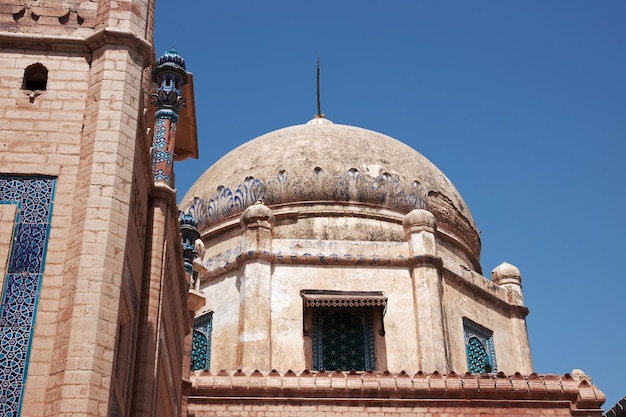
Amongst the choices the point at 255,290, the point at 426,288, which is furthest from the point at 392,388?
the point at 255,290

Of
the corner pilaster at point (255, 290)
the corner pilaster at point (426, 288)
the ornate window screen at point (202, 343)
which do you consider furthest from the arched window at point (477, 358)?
the ornate window screen at point (202, 343)

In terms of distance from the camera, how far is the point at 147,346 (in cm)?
832

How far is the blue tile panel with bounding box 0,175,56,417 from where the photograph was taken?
21.4ft

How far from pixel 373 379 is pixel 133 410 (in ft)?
18.3

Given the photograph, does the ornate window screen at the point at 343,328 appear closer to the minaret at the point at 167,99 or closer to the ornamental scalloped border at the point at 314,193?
the ornamental scalloped border at the point at 314,193

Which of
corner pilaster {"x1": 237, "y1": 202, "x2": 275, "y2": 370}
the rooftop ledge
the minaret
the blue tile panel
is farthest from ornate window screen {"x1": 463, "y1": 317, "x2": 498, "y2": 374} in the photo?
the blue tile panel

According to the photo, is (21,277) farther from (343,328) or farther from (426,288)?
(426,288)

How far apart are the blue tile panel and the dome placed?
32.7 feet

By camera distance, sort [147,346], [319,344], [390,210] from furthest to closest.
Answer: [390,210]
[319,344]
[147,346]

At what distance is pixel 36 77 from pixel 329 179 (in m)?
9.68

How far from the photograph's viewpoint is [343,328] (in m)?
15.6

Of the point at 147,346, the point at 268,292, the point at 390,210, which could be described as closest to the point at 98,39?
the point at 147,346

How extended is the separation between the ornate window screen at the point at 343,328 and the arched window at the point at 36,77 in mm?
8121

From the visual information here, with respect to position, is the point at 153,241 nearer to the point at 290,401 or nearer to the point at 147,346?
the point at 147,346
